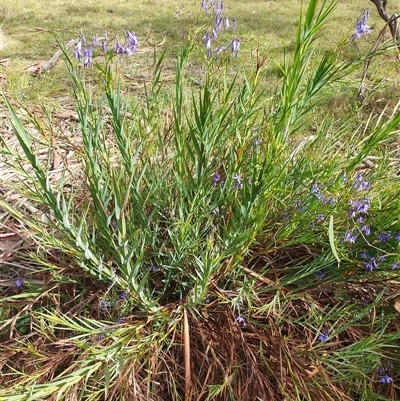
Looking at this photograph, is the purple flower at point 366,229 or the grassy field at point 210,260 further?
the purple flower at point 366,229

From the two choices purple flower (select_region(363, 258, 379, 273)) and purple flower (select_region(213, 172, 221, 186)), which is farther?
purple flower (select_region(213, 172, 221, 186))

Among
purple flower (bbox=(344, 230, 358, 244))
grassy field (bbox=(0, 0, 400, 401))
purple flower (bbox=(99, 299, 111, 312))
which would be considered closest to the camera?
grassy field (bbox=(0, 0, 400, 401))

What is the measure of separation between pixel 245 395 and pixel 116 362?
1.15 ft

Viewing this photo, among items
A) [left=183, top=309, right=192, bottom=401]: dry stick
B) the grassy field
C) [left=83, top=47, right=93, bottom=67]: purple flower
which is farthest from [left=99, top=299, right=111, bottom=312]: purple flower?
[left=83, top=47, right=93, bottom=67]: purple flower

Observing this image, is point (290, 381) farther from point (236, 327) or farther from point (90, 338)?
point (90, 338)

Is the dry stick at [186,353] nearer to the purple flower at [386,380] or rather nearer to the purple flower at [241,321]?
the purple flower at [241,321]

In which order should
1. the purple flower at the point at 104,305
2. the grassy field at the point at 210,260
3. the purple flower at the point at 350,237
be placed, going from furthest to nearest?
1. the purple flower at the point at 104,305
2. the purple flower at the point at 350,237
3. the grassy field at the point at 210,260

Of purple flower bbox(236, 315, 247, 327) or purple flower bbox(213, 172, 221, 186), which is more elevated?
purple flower bbox(213, 172, 221, 186)

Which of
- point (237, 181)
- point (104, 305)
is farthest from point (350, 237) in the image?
point (104, 305)

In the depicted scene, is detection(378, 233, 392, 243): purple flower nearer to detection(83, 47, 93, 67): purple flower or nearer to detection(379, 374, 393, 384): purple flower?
detection(379, 374, 393, 384): purple flower

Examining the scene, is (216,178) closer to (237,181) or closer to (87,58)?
(237,181)

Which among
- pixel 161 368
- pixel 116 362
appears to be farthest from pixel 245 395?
pixel 116 362

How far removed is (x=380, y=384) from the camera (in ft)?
4.12

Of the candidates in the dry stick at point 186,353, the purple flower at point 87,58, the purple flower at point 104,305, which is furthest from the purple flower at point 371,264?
the purple flower at point 87,58
